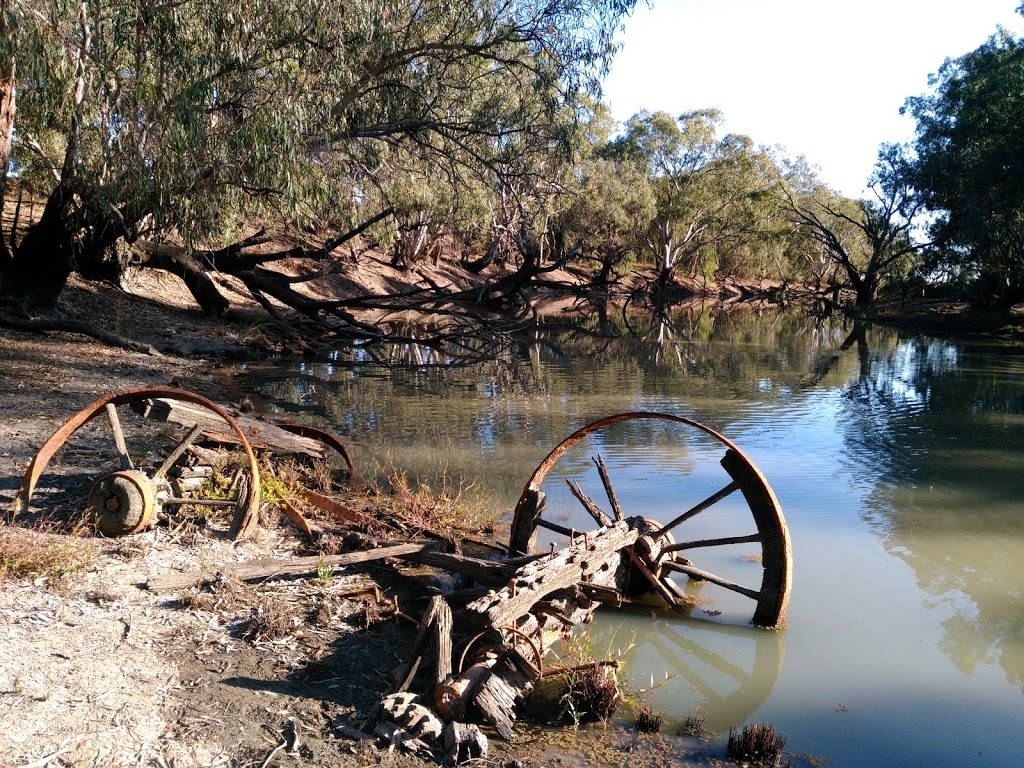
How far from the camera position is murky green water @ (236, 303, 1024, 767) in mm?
4824

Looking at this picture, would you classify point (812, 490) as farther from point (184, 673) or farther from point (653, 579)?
point (184, 673)

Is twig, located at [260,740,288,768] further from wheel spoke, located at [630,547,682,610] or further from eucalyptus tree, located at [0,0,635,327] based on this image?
eucalyptus tree, located at [0,0,635,327]

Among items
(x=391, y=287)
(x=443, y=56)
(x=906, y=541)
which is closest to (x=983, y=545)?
(x=906, y=541)

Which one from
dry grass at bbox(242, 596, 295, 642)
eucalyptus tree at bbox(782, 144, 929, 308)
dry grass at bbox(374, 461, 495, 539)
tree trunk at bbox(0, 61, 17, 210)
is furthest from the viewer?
eucalyptus tree at bbox(782, 144, 929, 308)

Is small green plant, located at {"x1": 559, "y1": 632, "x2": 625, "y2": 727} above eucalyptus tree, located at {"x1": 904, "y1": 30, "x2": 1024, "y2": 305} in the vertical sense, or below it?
below

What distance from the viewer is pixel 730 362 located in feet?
69.6

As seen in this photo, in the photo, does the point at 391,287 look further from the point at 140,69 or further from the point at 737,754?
the point at 737,754

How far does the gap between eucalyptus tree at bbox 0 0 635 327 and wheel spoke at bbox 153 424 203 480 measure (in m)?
5.11

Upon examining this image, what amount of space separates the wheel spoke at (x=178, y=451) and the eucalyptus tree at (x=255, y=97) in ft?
16.8

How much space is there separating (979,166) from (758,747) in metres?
29.9

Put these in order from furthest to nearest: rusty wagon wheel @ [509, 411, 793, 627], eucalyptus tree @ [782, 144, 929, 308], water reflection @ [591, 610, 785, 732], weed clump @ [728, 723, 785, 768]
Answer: eucalyptus tree @ [782, 144, 929, 308] → rusty wagon wheel @ [509, 411, 793, 627] → water reflection @ [591, 610, 785, 732] → weed clump @ [728, 723, 785, 768]

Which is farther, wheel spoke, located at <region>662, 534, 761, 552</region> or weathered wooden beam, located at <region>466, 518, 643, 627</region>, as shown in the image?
wheel spoke, located at <region>662, 534, 761, 552</region>

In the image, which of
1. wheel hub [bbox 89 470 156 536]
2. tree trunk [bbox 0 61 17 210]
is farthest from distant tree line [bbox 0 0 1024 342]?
wheel hub [bbox 89 470 156 536]

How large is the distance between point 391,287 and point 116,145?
84.7 feet
